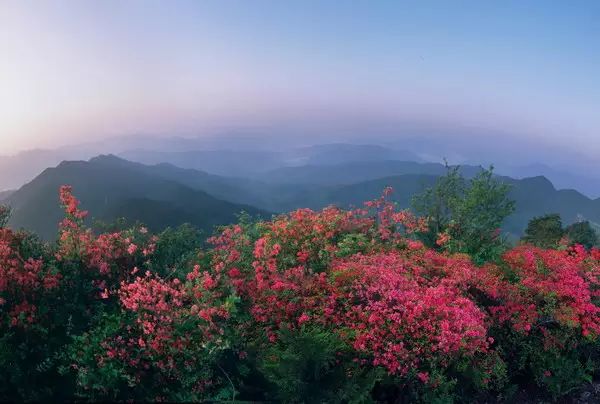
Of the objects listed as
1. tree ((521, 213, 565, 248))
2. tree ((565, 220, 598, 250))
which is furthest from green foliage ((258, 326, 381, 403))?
tree ((565, 220, 598, 250))

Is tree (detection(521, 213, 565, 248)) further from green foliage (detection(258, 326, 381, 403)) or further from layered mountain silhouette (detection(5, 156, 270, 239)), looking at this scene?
layered mountain silhouette (detection(5, 156, 270, 239))

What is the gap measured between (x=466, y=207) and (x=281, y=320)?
63.5ft

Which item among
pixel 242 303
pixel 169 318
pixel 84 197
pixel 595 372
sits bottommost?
pixel 84 197

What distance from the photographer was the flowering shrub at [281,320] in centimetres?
830

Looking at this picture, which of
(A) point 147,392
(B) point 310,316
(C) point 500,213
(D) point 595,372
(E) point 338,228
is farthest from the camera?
(C) point 500,213

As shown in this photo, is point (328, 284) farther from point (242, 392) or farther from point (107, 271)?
point (107, 271)

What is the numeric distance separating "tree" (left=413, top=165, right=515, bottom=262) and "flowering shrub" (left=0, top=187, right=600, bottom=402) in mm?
6357

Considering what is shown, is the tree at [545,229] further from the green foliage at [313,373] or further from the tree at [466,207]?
the green foliage at [313,373]

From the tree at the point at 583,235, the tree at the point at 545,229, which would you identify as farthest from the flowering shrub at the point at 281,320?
the tree at the point at 583,235

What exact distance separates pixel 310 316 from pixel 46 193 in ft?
606

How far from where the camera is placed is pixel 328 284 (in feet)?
34.9

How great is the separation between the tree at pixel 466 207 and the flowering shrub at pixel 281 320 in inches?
250

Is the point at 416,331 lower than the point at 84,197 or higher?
higher

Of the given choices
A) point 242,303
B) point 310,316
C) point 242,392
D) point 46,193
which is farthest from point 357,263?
point 46,193
